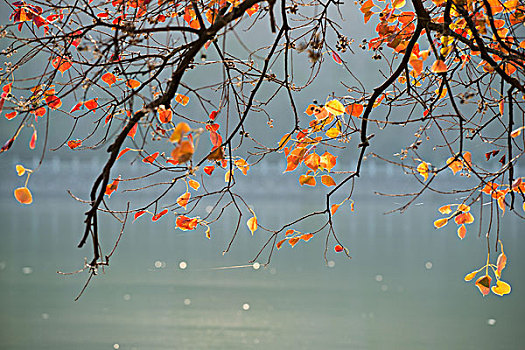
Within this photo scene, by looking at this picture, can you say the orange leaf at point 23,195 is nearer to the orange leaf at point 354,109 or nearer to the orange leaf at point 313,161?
the orange leaf at point 313,161

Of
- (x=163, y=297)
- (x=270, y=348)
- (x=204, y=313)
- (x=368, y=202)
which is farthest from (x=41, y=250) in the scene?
(x=368, y=202)

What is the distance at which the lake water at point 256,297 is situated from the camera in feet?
13.8

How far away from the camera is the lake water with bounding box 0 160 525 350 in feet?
13.8

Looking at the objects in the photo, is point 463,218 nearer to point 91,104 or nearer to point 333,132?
point 333,132

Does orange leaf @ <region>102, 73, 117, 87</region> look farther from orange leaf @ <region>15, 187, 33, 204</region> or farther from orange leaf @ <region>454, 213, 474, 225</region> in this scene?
orange leaf @ <region>454, 213, 474, 225</region>

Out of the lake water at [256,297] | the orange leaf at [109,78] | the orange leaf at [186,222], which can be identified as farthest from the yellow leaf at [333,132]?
the lake water at [256,297]

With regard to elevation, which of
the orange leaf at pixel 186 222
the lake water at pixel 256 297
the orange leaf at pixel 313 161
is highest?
the orange leaf at pixel 313 161

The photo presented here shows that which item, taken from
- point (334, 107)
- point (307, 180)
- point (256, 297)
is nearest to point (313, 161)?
point (307, 180)

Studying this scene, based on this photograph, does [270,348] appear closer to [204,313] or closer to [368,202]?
[204,313]

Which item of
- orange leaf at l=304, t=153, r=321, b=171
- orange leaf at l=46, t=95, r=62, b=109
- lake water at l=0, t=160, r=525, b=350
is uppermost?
orange leaf at l=46, t=95, r=62, b=109

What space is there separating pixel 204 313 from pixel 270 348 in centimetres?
91

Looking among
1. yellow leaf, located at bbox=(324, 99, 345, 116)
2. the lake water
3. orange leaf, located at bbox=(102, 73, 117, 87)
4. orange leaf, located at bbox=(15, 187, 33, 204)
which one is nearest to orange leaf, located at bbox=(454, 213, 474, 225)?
yellow leaf, located at bbox=(324, 99, 345, 116)

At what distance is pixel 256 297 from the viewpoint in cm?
524

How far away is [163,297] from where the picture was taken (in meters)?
5.28
